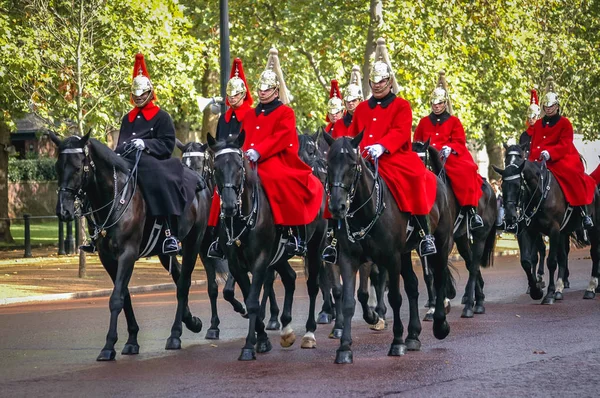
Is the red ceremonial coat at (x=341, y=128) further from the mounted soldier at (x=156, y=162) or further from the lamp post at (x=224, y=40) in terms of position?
the lamp post at (x=224, y=40)

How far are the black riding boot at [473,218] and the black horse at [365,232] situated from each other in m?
3.83

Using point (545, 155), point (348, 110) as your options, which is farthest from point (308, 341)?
point (545, 155)

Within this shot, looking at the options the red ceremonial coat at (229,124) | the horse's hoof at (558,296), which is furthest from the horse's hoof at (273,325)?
the horse's hoof at (558,296)

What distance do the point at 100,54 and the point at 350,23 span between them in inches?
371

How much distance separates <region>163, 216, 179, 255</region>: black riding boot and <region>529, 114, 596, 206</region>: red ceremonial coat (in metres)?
7.74

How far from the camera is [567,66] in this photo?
138ft

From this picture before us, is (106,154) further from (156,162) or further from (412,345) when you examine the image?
(412,345)

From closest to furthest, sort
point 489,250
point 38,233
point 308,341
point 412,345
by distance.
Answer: point 412,345
point 308,341
point 489,250
point 38,233

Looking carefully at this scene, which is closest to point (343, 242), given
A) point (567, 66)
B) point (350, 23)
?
point (350, 23)

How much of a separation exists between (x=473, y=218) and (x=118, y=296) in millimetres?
6350

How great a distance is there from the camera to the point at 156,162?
13.7m

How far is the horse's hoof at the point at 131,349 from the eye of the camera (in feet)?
42.0

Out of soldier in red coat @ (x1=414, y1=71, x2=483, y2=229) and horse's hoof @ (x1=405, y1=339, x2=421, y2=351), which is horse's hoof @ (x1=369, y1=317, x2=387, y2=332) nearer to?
horse's hoof @ (x1=405, y1=339, x2=421, y2=351)

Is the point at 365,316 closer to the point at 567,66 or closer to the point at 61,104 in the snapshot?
the point at 61,104
